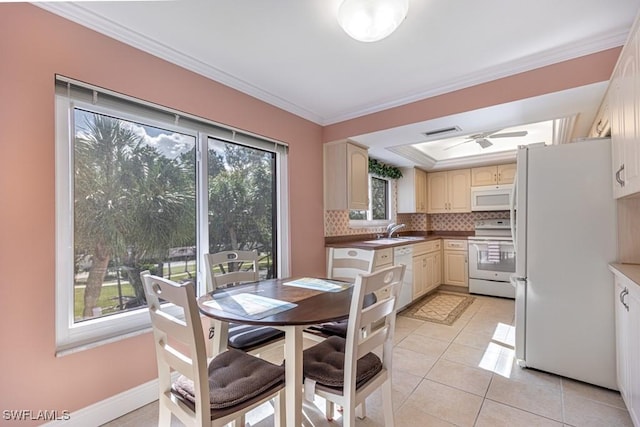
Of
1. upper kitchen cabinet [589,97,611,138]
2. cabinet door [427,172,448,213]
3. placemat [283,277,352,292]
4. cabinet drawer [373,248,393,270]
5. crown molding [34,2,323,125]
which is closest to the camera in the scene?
crown molding [34,2,323,125]

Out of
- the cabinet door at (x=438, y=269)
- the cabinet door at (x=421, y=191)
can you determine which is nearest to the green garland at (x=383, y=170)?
the cabinet door at (x=421, y=191)

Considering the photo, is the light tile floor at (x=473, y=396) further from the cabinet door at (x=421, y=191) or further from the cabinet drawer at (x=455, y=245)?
the cabinet door at (x=421, y=191)

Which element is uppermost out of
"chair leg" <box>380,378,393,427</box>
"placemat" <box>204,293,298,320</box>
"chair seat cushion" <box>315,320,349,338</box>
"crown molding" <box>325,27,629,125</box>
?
"crown molding" <box>325,27,629,125</box>

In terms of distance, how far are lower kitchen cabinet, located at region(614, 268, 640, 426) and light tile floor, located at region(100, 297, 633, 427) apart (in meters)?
0.23

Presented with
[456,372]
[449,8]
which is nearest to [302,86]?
[449,8]

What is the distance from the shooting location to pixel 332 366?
141 centimetres

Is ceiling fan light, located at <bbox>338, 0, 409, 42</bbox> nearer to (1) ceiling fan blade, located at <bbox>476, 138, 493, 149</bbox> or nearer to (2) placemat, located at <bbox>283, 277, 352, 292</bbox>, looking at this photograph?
(2) placemat, located at <bbox>283, 277, 352, 292</bbox>

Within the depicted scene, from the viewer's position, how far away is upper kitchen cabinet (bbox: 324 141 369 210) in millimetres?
3400

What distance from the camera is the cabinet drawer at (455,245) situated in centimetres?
482

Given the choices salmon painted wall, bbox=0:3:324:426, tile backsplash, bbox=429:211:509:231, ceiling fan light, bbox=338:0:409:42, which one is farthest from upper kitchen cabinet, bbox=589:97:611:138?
salmon painted wall, bbox=0:3:324:426

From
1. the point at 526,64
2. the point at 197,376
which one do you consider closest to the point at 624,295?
the point at 526,64

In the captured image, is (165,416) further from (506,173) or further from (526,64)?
(506,173)

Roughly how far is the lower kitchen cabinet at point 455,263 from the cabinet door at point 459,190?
2.17ft

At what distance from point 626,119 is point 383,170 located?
10.2 ft
